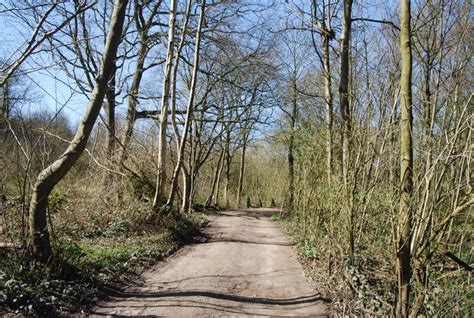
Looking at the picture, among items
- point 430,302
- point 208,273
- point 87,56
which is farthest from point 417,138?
point 87,56

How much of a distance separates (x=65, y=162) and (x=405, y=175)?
14.6ft

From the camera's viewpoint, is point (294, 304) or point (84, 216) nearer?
point (294, 304)

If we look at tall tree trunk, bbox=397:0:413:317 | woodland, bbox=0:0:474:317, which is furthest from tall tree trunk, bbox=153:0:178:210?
tall tree trunk, bbox=397:0:413:317

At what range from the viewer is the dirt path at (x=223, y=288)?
529 cm

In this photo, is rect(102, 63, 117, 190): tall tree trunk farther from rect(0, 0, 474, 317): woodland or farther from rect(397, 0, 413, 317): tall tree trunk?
rect(397, 0, 413, 317): tall tree trunk

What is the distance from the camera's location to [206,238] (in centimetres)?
1170

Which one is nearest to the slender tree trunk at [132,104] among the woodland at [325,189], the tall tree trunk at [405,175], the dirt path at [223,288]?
the woodland at [325,189]

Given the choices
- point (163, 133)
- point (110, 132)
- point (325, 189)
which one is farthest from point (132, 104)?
point (325, 189)

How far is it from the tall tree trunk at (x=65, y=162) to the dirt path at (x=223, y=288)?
4.07 feet

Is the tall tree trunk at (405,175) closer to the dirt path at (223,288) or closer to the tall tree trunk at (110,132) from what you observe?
the dirt path at (223,288)

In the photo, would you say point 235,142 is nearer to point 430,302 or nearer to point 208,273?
point 208,273

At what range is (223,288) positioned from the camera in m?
6.30

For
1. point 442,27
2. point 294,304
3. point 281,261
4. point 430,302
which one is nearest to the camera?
point 430,302

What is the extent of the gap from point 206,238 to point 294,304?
20.2 feet
